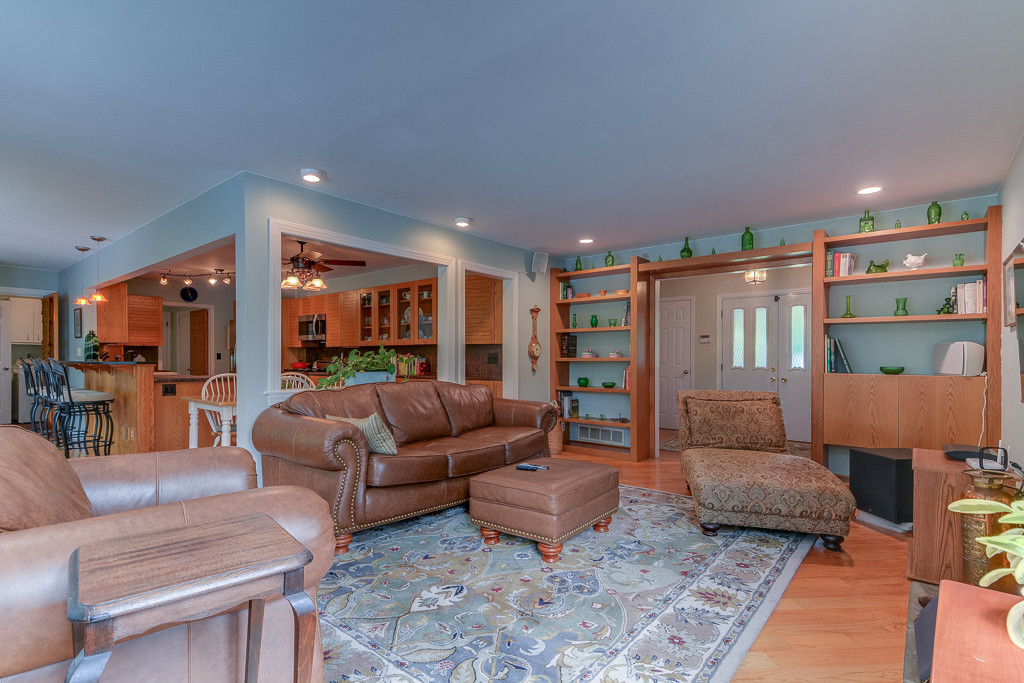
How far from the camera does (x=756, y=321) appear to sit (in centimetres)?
717

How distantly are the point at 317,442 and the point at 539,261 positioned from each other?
387 centimetres

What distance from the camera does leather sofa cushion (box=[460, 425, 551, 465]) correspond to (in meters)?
3.90

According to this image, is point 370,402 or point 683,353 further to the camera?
point 683,353

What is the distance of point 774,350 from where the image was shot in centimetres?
699

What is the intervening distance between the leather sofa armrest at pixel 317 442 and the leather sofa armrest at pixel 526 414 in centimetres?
168

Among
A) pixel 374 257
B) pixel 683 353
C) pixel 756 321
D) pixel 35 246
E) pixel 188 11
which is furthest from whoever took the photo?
pixel 683 353

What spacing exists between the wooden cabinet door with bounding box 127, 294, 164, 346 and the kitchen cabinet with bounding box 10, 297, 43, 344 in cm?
221

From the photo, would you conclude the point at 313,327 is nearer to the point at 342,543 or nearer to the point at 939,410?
the point at 342,543

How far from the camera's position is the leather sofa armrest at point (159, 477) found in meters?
1.67

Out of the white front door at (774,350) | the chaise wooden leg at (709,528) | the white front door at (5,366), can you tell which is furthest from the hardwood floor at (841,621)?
the white front door at (5,366)

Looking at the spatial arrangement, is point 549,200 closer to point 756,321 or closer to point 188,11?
point 188,11

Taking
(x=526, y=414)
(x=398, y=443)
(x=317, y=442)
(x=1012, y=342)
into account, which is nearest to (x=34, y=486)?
(x=317, y=442)

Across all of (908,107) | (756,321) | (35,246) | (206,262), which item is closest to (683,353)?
(756,321)

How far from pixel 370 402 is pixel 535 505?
5.56 ft
